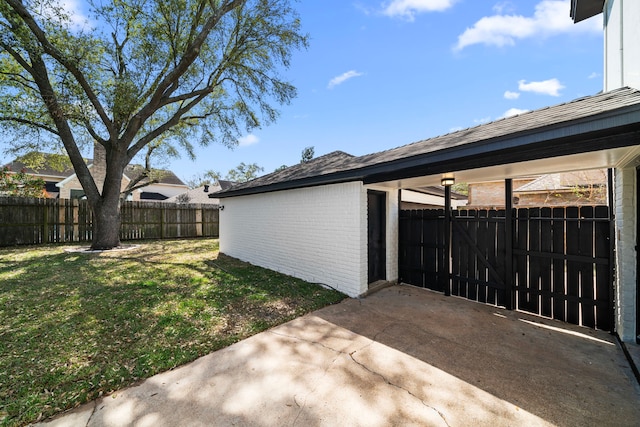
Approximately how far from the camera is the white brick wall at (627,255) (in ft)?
10.3

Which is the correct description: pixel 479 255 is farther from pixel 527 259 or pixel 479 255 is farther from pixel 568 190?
pixel 568 190

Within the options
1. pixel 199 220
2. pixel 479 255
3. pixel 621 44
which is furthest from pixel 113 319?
pixel 199 220

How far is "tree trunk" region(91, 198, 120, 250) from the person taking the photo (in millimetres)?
9898

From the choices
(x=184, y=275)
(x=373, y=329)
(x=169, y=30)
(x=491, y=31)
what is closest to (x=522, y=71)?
(x=491, y=31)

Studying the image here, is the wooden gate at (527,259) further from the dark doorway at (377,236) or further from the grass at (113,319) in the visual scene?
the grass at (113,319)

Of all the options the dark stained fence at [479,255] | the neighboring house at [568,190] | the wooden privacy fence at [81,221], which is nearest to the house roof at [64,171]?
the wooden privacy fence at [81,221]

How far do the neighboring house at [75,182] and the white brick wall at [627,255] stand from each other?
18.5m

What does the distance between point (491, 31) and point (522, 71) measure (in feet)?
4.50

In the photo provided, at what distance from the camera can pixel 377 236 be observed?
5.74 m

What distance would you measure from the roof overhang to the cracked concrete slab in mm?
6097

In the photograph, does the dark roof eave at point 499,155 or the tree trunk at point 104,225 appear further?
the tree trunk at point 104,225

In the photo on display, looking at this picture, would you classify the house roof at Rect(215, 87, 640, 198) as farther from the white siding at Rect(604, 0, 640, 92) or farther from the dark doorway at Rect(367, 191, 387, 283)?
the dark doorway at Rect(367, 191, 387, 283)

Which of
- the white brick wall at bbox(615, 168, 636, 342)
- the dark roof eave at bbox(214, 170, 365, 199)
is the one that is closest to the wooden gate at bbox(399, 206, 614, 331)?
the white brick wall at bbox(615, 168, 636, 342)

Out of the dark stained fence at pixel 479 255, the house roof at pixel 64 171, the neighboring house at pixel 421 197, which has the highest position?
the house roof at pixel 64 171
